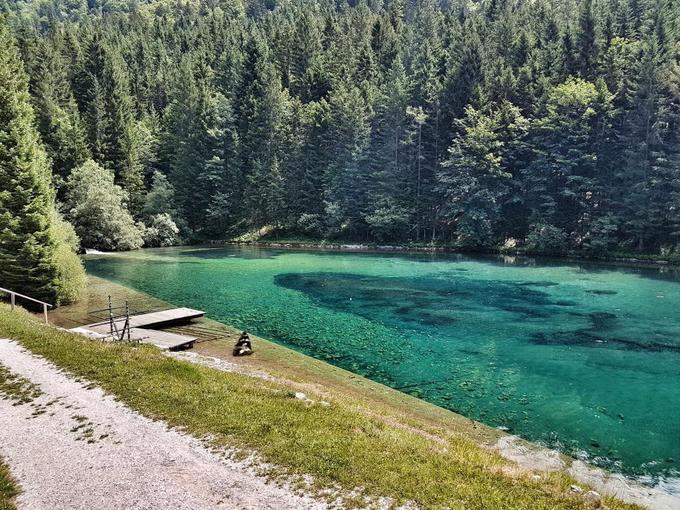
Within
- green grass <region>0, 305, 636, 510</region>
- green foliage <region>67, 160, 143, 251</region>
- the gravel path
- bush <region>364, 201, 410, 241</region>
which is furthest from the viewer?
bush <region>364, 201, 410, 241</region>

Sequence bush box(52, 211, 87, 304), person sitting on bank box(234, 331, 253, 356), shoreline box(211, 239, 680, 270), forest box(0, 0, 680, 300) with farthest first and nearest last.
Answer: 1. forest box(0, 0, 680, 300)
2. shoreline box(211, 239, 680, 270)
3. bush box(52, 211, 87, 304)
4. person sitting on bank box(234, 331, 253, 356)

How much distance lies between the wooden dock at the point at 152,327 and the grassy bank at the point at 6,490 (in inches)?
528

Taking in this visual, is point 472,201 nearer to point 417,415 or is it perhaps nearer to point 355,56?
point 355,56

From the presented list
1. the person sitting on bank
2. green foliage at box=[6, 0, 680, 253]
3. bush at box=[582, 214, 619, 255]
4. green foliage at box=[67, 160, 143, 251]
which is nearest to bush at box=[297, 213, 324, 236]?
green foliage at box=[6, 0, 680, 253]

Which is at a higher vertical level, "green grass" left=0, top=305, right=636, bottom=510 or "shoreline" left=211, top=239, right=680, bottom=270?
"shoreline" left=211, top=239, right=680, bottom=270

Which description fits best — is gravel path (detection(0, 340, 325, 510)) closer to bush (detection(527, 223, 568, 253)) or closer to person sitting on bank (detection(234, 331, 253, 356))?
person sitting on bank (detection(234, 331, 253, 356))

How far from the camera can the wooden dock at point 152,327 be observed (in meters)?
25.4

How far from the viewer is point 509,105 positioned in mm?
69750

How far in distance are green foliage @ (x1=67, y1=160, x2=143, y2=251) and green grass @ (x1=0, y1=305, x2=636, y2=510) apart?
60.1 m

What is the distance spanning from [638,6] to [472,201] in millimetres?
54308

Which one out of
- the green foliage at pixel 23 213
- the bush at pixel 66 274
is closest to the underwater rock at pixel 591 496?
the green foliage at pixel 23 213

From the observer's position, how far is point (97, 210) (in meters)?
72.1

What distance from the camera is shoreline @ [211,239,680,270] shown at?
57.6 meters

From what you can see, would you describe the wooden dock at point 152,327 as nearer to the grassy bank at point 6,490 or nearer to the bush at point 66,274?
the bush at point 66,274
